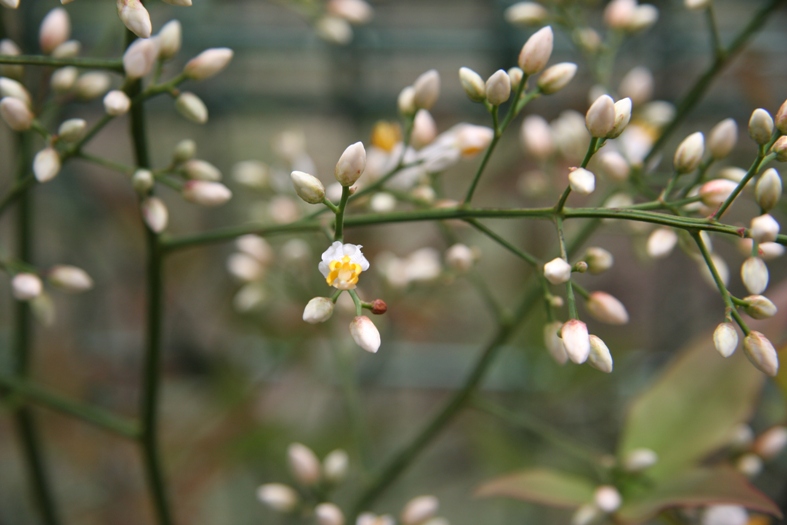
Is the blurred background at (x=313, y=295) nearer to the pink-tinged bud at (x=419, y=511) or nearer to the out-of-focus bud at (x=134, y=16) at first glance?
the pink-tinged bud at (x=419, y=511)

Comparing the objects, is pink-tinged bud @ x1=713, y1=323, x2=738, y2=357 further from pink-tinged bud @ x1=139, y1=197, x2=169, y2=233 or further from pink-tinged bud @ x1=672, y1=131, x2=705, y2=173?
pink-tinged bud @ x1=139, y1=197, x2=169, y2=233

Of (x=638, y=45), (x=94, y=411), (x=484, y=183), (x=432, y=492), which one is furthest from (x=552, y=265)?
(x=432, y=492)

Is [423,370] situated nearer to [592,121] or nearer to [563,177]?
[563,177]

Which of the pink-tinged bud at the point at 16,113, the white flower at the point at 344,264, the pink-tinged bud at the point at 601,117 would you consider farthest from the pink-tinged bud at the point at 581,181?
the pink-tinged bud at the point at 16,113

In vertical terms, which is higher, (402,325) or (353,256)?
(402,325)

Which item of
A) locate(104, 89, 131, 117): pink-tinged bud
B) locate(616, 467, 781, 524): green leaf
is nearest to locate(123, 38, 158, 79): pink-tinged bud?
locate(104, 89, 131, 117): pink-tinged bud
